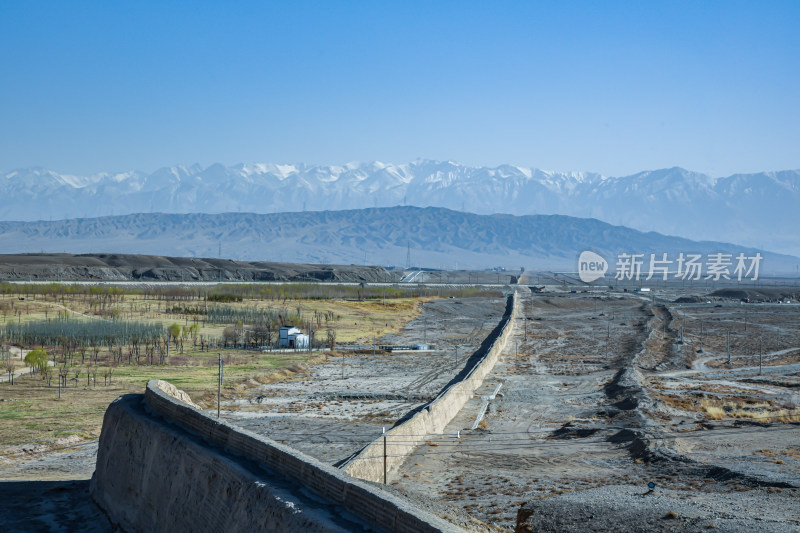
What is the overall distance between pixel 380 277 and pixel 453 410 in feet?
449

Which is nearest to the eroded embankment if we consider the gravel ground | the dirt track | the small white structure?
the dirt track

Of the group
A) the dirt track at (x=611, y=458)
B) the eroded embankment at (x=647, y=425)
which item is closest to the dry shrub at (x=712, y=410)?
the dirt track at (x=611, y=458)

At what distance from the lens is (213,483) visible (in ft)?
43.2

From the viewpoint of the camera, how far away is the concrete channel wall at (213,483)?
10477mm

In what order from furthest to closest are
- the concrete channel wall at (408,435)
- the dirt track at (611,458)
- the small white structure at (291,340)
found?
the small white structure at (291,340) < the concrete channel wall at (408,435) < the dirt track at (611,458)

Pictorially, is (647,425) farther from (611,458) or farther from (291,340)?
(291,340)

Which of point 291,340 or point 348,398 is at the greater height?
point 348,398

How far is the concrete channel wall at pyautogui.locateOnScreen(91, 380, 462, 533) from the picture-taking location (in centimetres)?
1048

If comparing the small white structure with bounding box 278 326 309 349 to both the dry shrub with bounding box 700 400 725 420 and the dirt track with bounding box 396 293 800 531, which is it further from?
the dry shrub with bounding box 700 400 725 420

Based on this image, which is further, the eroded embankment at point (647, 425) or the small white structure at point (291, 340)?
the small white structure at point (291, 340)

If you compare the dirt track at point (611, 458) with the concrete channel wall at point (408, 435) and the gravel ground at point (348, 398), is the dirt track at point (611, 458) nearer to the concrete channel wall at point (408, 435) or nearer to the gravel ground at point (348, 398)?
the concrete channel wall at point (408, 435)

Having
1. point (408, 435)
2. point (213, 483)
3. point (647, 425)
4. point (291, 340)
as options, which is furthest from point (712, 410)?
point (291, 340)

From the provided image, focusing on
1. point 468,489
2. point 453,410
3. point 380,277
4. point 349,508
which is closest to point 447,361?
point 453,410

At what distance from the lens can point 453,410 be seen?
2591 cm
